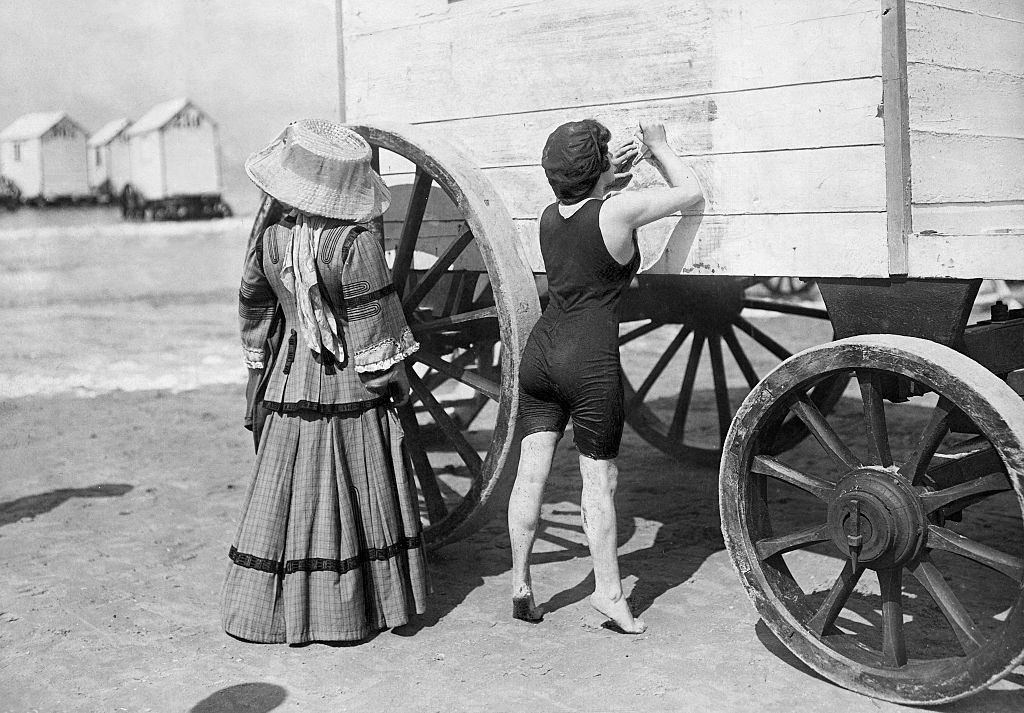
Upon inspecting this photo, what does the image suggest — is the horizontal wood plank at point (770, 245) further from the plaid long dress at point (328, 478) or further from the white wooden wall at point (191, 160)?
the white wooden wall at point (191, 160)

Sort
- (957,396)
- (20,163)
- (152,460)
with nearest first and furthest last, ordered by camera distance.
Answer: (957,396) → (152,460) → (20,163)

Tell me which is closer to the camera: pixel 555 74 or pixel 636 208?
pixel 636 208

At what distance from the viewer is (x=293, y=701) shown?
290 centimetres

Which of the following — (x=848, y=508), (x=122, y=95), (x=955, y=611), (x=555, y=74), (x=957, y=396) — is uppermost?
(x=122, y=95)

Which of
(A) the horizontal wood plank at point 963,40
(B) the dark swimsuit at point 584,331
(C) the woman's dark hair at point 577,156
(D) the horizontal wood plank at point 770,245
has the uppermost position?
→ (A) the horizontal wood plank at point 963,40

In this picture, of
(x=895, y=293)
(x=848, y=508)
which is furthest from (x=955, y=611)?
(x=895, y=293)

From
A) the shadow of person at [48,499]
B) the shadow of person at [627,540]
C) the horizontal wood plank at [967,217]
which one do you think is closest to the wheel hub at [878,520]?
the horizontal wood plank at [967,217]

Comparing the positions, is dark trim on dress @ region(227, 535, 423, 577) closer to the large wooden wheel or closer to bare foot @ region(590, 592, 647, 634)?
the large wooden wheel

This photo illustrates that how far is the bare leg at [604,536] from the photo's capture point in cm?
319

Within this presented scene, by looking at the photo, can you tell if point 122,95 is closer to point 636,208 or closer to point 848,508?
point 636,208

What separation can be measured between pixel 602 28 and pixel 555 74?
21cm

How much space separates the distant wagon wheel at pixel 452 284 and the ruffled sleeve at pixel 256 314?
17.1 inches

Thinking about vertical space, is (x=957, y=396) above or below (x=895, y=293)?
below

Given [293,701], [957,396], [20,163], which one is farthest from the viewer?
[20,163]
